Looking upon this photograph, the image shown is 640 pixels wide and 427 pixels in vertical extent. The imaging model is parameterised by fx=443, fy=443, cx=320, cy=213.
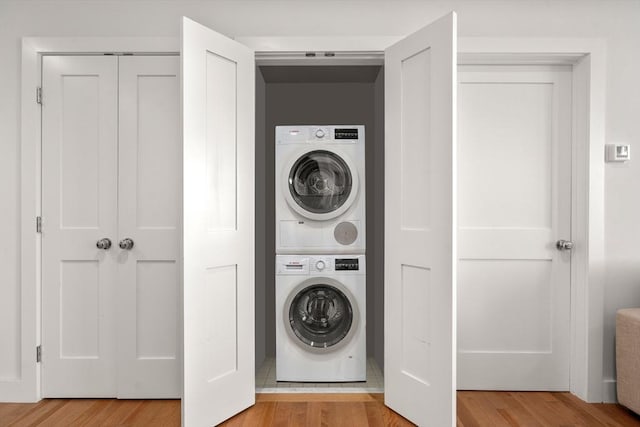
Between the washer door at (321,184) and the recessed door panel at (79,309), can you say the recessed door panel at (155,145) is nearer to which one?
the recessed door panel at (79,309)

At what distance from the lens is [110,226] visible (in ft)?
8.59

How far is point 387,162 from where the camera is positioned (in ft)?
8.30

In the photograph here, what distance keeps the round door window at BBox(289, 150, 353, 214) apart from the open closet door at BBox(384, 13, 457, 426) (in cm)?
44

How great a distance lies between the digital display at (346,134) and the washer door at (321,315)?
3.05ft

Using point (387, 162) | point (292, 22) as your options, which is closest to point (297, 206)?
point (387, 162)

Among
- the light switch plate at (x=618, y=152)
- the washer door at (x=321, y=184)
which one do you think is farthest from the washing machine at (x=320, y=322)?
the light switch plate at (x=618, y=152)

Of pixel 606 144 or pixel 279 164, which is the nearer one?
pixel 606 144

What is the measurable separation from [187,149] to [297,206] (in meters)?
0.92

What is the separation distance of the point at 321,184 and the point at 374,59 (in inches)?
33.0

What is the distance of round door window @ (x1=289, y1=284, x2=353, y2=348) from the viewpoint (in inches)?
114

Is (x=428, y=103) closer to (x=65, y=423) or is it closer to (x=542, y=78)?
(x=542, y=78)

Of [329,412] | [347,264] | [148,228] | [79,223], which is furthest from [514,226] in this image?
[79,223]

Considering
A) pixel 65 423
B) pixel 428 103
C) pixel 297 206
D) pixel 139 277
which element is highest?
pixel 428 103

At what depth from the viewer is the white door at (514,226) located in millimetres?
2715
